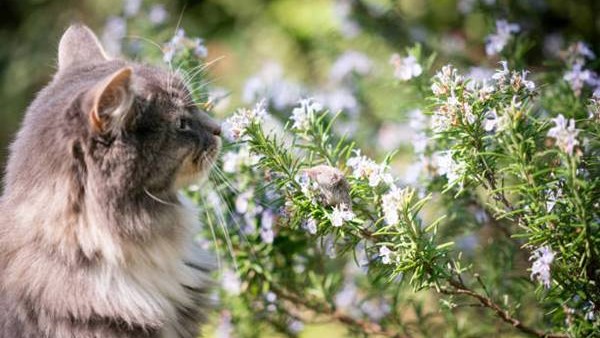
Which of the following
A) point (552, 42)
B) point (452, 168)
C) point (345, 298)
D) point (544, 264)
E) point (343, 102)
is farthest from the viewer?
point (552, 42)

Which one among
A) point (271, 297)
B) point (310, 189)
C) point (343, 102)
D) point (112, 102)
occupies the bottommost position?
point (271, 297)

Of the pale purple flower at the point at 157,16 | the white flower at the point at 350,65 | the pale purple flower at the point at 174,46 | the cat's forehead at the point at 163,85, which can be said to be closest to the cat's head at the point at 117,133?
the cat's forehead at the point at 163,85

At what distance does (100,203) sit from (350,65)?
1497 millimetres

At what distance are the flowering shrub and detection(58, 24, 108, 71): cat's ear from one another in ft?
0.58

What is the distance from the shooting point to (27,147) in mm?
1568

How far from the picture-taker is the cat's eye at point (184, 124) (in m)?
1.59

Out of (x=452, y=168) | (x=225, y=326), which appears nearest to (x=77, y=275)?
(x=225, y=326)

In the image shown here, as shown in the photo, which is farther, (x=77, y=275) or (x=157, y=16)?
(x=157, y=16)

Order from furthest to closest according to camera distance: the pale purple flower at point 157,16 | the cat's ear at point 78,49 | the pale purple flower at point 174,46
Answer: the pale purple flower at point 157,16 < the pale purple flower at point 174,46 < the cat's ear at point 78,49

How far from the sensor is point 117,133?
4.82ft

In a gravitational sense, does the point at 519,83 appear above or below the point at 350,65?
above

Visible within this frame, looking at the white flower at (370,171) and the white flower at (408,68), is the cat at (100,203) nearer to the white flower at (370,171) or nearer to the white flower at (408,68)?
the white flower at (370,171)

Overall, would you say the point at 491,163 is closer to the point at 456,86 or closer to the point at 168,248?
the point at 456,86

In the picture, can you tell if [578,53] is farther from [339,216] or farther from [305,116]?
[339,216]
